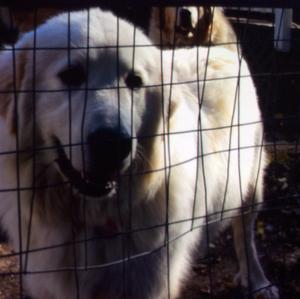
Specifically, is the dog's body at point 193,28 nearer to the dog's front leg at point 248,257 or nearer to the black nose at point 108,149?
the dog's front leg at point 248,257

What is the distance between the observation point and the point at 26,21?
5.13 metres

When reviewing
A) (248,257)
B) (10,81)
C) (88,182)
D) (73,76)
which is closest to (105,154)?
(88,182)

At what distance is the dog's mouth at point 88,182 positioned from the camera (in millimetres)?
2184

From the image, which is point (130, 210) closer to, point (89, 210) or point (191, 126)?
point (89, 210)

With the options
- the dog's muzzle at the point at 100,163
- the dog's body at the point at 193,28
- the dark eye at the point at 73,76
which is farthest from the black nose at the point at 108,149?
the dog's body at the point at 193,28

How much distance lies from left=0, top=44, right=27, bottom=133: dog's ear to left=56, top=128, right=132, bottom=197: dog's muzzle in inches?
9.4

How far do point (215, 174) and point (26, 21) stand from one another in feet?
9.78

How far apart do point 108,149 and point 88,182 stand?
227mm

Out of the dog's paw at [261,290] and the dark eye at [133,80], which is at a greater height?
the dark eye at [133,80]

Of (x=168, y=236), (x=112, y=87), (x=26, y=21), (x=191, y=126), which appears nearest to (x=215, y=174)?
(x=191, y=126)

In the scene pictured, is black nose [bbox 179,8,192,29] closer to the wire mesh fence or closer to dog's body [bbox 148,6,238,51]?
dog's body [bbox 148,6,238,51]

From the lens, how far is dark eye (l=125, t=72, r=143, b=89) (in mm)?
2230

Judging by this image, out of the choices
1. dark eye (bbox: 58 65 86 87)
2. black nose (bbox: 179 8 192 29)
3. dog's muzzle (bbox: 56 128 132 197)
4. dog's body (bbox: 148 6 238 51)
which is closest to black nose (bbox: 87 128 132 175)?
dog's muzzle (bbox: 56 128 132 197)

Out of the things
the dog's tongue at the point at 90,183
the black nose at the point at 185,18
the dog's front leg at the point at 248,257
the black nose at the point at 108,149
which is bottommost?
the dog's front leg at the point at 248,257
